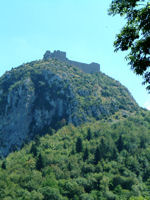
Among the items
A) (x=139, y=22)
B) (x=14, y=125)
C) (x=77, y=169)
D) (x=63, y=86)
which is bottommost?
(x=139, y=22)

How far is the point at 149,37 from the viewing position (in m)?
15.4

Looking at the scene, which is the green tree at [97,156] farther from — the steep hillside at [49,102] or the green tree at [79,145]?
the steep hillside at [49,102]

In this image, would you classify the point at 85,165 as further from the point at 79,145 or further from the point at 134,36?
the point at 134,36

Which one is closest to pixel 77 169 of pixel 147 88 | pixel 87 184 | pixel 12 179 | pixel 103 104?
pixel 87 184

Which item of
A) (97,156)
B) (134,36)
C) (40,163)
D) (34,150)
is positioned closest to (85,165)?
(97,156)

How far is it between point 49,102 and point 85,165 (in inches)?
2469


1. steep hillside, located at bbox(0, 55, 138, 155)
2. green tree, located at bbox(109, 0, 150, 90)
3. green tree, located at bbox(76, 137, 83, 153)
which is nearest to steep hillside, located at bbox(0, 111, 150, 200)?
green tree, located at bbox(76, 137, 83, 153)

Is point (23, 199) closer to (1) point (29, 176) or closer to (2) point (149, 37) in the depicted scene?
(1) point (29, 176)

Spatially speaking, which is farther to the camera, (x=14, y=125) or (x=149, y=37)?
(x=14, y=125)

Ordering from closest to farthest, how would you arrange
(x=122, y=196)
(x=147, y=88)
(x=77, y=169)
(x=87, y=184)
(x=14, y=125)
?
(x=147, y=88) → (x=122, y=196) → (x=87, y=184) → (x=77, y=169) → (x=14, y=125)

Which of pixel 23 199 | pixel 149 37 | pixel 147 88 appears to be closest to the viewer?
pixel 149 37

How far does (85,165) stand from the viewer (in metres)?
109

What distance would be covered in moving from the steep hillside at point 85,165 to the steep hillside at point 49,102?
12.0 meters

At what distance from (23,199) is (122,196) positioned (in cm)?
2858
